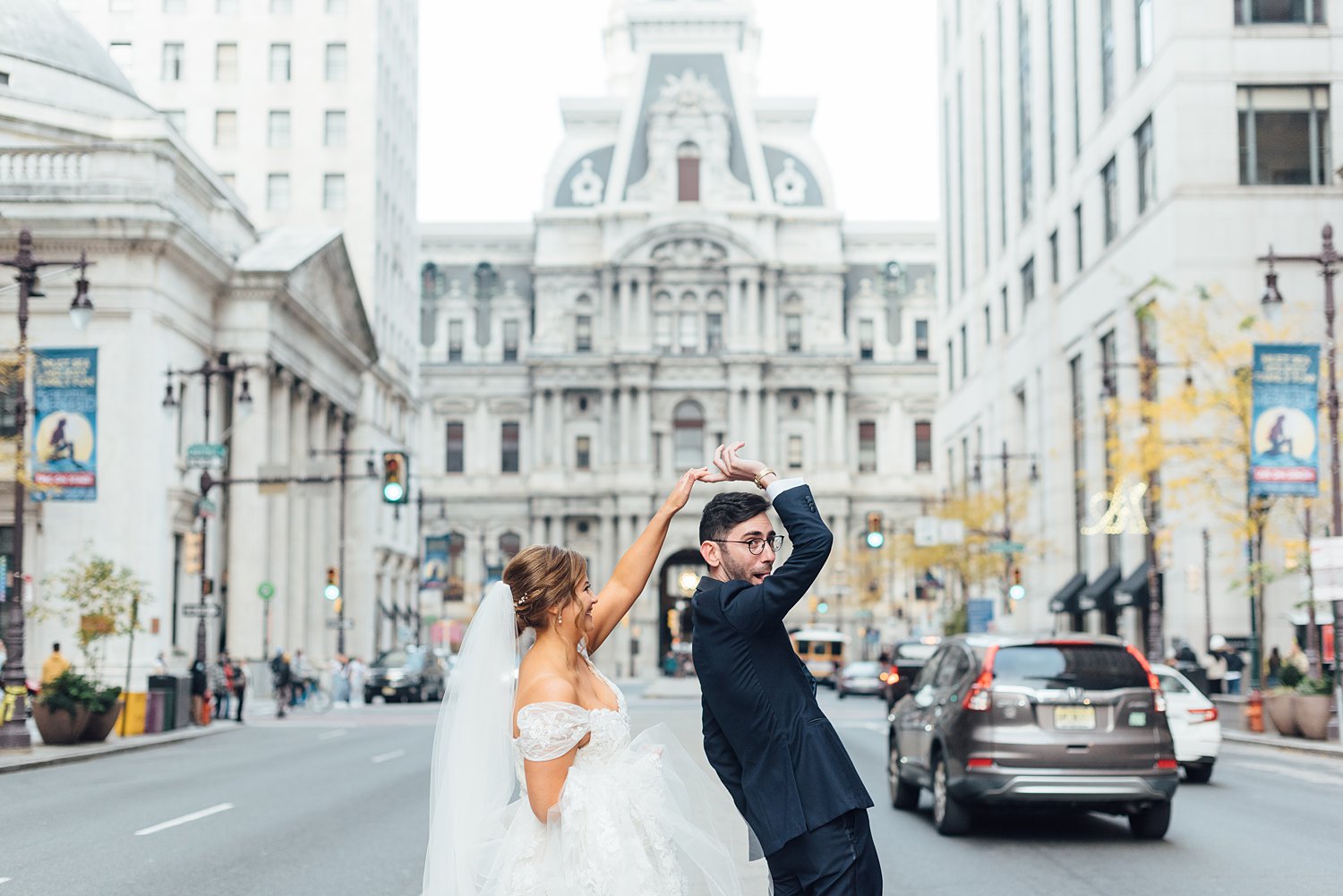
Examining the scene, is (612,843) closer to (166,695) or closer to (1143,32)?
(166,695)

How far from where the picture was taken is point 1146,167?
1793 inches

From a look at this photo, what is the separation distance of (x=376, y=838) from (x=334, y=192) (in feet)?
185

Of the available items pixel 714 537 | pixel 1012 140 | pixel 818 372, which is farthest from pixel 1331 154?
pixel 818 372

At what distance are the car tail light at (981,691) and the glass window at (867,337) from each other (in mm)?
88577

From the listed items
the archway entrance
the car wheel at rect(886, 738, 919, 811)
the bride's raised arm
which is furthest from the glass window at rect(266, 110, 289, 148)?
the bride's raised arm

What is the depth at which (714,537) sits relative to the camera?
592cm

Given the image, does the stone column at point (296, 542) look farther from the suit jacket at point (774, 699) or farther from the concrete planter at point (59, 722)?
the suit jacket at point (774, 699)

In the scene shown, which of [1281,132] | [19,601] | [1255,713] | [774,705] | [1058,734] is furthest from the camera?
Result: [1281,132]

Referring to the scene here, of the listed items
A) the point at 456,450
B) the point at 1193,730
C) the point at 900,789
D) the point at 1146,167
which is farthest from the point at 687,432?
the point at 900,789

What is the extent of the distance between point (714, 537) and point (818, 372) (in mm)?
91920

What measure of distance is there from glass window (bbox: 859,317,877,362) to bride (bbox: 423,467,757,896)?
96654 mm

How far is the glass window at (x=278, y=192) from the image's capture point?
6794 centimetres

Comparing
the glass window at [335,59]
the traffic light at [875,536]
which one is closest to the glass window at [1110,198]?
the traffic light at [875,536]

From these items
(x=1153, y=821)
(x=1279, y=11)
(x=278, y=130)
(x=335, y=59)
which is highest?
(x=335, y=59)
